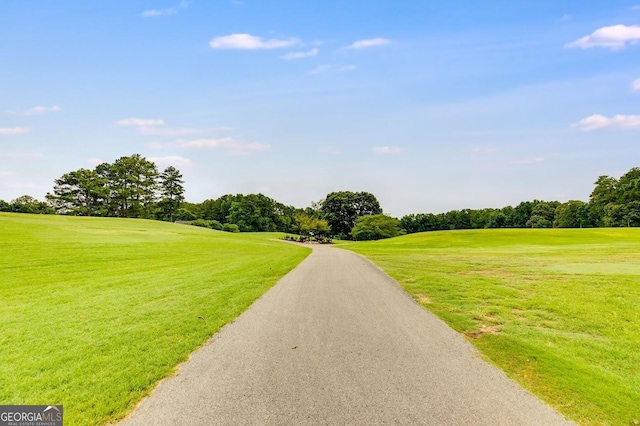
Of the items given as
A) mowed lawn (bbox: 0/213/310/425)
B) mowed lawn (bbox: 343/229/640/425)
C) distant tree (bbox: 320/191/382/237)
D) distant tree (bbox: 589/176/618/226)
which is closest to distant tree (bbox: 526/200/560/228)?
distant tree (bbox: 589/176/618/226)

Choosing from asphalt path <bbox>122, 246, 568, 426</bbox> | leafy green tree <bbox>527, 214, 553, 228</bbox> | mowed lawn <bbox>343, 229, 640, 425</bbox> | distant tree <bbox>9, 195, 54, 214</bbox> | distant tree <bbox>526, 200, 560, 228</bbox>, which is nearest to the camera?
asphalt path <bbox>122, 246, 568, 426</bbox>

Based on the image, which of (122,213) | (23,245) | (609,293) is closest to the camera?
(609,293)

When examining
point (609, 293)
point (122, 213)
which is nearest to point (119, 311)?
point (609, 293)

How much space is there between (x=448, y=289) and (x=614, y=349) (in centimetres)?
564

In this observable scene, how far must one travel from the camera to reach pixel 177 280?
12930 mm

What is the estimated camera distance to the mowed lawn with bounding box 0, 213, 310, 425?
14.2 ft

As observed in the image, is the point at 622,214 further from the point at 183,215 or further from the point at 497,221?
the point at 183,215

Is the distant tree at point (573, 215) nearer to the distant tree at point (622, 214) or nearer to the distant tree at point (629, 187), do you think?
the distant tree at point (629, 187)

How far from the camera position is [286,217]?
11050 centimetres

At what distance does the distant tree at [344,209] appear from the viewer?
94312 mm

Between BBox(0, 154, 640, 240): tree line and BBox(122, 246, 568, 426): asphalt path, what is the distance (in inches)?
2833

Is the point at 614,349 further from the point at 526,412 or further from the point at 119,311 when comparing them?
the point at 119,311

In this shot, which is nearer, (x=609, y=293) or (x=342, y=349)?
(x=342, y=349)

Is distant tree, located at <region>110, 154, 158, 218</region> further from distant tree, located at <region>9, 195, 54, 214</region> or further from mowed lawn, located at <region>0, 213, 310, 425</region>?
mowed lawn, located at <region>0, 213, 310, 425</region>
